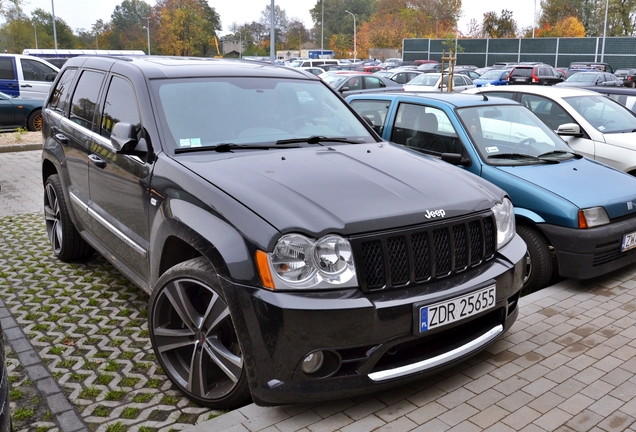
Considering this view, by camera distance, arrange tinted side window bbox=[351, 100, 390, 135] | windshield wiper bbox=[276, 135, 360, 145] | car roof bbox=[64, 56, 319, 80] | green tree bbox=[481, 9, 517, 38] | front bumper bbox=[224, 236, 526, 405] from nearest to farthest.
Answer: front bumper bbox=[224, 236, 526, 405] → windshield wiper bbox=[276, 135, 360, 145] → car roof bbox=[64, 56, 319, 80] → tinted side window bbox=[351, 100, 390, 135] → green tree bbox=[481, 9, 517, 38]

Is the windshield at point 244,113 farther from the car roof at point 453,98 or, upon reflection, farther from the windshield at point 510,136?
the car roof at point 453,98

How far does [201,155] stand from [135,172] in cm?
53

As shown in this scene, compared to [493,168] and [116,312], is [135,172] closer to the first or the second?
[116,312]

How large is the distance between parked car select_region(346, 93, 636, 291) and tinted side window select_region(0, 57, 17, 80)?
48.8 feet

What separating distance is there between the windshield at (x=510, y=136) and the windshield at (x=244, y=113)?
1788 millimetres

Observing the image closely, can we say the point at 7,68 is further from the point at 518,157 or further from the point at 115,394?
the point at 115,394

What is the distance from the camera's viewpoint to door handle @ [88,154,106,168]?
185 inches

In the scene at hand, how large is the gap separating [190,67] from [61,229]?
2.39 meters

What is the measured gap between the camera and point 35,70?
18.7 meters

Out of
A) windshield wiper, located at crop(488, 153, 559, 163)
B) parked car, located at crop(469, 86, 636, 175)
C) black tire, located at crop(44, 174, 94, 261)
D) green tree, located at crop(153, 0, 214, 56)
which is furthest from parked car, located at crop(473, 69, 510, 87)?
green tree, located at crop(153, 0, 214, 56)

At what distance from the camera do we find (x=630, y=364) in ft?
13.1

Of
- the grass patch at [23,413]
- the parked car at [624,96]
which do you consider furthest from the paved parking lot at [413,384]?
the parked car at [624,96]

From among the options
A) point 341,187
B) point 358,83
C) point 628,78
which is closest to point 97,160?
point 341,187

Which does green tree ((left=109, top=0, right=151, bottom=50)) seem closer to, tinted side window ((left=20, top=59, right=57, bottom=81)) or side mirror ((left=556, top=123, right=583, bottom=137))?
tinted side window ((left=20, top=59, right=57, bottom=81))
